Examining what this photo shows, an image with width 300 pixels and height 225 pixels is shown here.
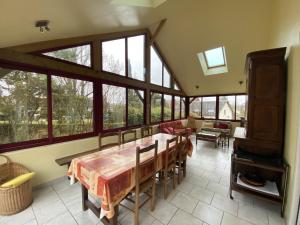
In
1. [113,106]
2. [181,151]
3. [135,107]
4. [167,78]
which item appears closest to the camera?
[181,151]

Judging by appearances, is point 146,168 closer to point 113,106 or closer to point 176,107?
point 113,106

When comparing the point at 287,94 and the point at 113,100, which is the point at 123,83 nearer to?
the point at 113,100

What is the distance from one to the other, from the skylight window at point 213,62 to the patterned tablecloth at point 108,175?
17.3ft

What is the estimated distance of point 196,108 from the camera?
28.3ft

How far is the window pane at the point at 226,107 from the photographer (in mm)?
7395

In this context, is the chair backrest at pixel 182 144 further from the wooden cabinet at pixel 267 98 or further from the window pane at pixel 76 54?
the window pane at pixel 76 54

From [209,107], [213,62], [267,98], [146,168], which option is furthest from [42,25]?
[209,107]

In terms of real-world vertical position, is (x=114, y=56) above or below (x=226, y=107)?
above

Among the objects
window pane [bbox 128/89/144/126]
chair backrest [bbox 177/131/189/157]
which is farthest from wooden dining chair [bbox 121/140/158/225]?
window pane [bbox 128/89/144/126]

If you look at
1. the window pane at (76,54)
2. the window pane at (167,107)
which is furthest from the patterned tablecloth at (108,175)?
the window pane at (167,107)

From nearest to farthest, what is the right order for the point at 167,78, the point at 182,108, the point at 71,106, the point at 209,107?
the point at 71,106 → the point at 167,78 → the point at 209,107 → the point at 182,108

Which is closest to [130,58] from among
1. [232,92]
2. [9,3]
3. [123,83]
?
[123,83]

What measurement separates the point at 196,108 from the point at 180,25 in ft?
16.1

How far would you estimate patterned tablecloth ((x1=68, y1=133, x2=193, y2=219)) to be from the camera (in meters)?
1.55
